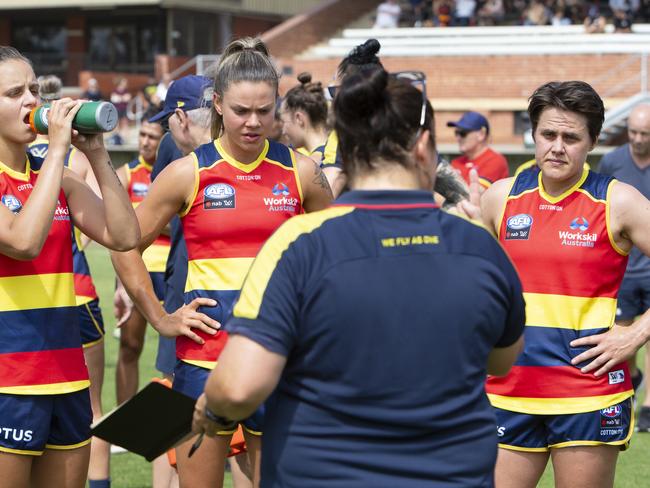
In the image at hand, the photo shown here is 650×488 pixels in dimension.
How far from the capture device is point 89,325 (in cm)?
581

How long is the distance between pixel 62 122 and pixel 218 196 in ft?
2.67

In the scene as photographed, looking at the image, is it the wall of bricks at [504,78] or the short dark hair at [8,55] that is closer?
the short dark hair at [8,55]

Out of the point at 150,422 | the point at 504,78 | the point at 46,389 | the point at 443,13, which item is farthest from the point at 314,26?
the point at 150,422

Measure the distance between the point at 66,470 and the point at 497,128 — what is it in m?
20.6

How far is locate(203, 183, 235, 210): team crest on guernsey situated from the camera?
4.03 m

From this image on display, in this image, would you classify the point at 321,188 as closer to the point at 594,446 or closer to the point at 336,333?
the point at 594,446

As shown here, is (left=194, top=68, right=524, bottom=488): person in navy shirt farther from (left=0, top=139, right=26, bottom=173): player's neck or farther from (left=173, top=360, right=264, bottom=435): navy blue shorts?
(left=0, top=139, right=26, bottom=173): player's neck

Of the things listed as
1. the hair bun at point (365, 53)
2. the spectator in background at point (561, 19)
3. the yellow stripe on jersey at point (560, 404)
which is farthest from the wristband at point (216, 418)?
the spectator in background at point (561, 19)

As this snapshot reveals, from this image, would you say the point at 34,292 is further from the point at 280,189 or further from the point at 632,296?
the point at 632,296

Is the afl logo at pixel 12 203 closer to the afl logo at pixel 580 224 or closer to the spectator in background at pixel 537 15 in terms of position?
the afl logo at pixel 580 224

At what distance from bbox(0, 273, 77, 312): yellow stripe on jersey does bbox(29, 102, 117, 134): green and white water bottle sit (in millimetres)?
584

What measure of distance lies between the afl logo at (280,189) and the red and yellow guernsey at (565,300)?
3.08ft

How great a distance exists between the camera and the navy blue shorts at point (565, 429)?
13.0 feet

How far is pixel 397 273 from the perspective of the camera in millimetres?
2484
